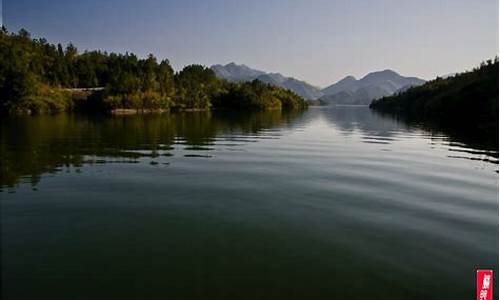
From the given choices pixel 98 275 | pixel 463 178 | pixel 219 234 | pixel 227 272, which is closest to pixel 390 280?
pixel 227 272

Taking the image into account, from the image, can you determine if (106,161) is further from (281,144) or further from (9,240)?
(281,144)

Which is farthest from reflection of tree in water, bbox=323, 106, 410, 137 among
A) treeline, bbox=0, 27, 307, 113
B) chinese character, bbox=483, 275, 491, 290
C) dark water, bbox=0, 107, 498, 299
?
treeline, bbox=0, 27, 307, 113

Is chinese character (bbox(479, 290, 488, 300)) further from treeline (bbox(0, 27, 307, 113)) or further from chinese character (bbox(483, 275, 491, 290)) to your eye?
treeline (bbox(0, 27, 307, 113))

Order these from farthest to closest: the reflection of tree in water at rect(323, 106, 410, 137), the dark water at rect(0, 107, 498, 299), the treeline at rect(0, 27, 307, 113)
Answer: the treeline at rect(0, 27, 307, 113) → the reflection of tree in water at rect(323, 106, 410, 137) → the dark water at rect(0, 107, 498, 299)

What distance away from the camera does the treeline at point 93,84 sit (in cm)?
9644

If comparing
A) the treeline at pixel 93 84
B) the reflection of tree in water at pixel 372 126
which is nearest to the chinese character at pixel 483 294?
the reflection of tree in water at pixel 372 126

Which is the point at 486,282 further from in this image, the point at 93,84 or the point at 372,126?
the point at 93,84

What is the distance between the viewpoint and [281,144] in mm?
34531

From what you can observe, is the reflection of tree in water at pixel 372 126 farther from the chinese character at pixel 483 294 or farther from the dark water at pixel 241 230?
the chinese character at pixel 483 294

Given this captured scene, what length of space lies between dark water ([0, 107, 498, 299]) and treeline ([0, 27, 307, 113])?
8698cm

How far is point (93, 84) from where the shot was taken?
161875mm

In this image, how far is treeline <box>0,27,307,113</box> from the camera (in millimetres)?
96438

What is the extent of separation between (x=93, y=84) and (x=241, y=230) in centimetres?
16641

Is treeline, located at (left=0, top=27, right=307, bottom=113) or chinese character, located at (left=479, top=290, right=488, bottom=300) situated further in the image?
treeline, located at (left=0, top=27, right=307, bottom=113)
